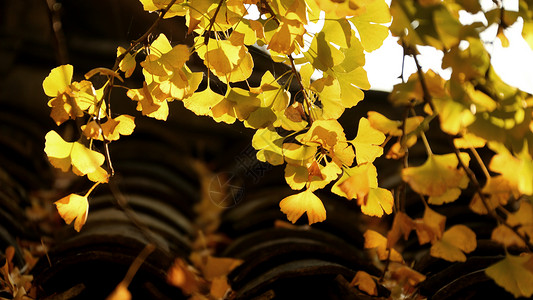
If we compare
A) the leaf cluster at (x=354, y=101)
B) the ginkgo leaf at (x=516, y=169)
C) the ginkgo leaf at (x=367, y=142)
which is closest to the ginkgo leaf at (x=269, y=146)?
the leaf cluster at (x=354, y=101)

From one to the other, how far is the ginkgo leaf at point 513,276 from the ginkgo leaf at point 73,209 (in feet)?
1.96

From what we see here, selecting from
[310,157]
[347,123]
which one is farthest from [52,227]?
[310,157]

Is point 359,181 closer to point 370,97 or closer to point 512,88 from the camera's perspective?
point 512,88

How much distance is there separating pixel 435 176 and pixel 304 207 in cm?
23

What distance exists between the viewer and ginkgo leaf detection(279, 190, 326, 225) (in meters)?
0.76

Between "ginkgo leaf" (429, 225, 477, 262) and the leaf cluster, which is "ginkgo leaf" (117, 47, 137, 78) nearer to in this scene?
the leaf cluster

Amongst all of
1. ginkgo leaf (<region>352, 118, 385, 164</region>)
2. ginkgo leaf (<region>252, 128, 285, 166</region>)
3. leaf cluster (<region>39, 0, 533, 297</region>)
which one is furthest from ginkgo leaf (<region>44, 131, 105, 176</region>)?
ginkgo leaf (<region>352, 118, 385, 164</region>)

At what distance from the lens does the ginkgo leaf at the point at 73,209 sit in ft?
2.45

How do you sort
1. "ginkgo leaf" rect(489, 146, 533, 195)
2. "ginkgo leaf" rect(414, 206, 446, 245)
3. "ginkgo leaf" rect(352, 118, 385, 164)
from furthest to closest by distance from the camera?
"ginkgo leaf" rect(352, 118, 385, 164), "ginkgo leaf" rect(414, 206, 446, 245), "ginkgo leaf" rect(489, 146, 533, 195)

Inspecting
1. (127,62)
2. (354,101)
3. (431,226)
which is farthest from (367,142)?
(127,62)

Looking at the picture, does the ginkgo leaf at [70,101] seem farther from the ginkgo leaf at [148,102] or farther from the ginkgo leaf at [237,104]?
the ginkgo leaf at [237,104]

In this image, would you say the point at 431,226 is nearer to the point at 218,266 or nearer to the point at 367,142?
the point at 367,142

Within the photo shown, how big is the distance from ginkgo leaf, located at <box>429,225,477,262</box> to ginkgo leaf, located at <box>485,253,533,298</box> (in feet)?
0.14

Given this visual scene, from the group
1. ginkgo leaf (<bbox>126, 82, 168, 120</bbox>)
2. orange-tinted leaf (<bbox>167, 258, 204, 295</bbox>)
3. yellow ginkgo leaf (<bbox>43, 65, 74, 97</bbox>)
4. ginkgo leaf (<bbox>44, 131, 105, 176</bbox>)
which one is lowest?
orange-tinted leaf (<bbox>167, 258, 204, 295</bbox>)
